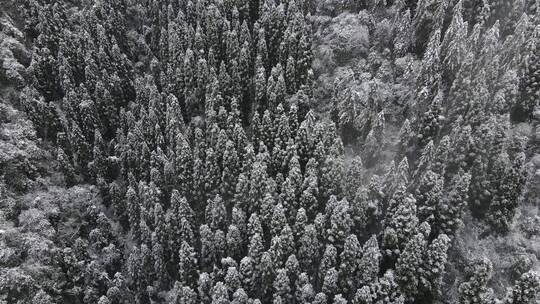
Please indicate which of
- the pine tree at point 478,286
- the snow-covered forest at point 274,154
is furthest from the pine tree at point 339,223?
the pine tree at point 478,286

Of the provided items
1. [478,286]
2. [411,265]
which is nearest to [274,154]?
[411,265]

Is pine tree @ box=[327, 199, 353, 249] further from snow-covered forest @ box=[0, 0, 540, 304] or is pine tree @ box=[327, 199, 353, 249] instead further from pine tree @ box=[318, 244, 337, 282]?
pine tree @ box=[318, 244, 337, 282]

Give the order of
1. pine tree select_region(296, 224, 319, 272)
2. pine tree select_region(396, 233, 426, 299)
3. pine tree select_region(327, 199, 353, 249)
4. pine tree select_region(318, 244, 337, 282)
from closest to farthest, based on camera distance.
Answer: pine tree select_region(396, 233, 426, 299) → pine tree select_region(318, 244, 337, 282) → pine tree select_region(296, 224, 319, 272) → pine tree select_region(327, 199, 353, 249)

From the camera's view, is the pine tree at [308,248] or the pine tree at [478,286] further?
the pine tree at [308,248]

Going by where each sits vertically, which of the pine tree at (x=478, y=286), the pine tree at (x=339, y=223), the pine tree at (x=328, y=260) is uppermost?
the pine tree at (x=339, y=223)

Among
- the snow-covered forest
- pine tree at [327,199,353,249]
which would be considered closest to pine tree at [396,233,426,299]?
the snow-covered forest

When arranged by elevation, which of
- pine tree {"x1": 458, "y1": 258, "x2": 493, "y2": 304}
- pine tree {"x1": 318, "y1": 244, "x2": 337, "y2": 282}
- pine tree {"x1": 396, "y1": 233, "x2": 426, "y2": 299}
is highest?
pine tree {"x1": 318, "y1": 244, "x2": 337, "y2": 282}

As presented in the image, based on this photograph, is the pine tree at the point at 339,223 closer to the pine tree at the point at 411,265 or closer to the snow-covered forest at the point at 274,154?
the snow-covered forest at the point at 274,154

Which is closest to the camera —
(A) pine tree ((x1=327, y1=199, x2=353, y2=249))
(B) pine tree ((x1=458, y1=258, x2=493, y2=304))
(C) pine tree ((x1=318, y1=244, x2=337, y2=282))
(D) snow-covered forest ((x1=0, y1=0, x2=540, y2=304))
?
(B) pine tree ((x1=458, y1=258, x2=493, y2=304))

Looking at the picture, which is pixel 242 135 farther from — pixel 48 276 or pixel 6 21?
pixel 6 21
